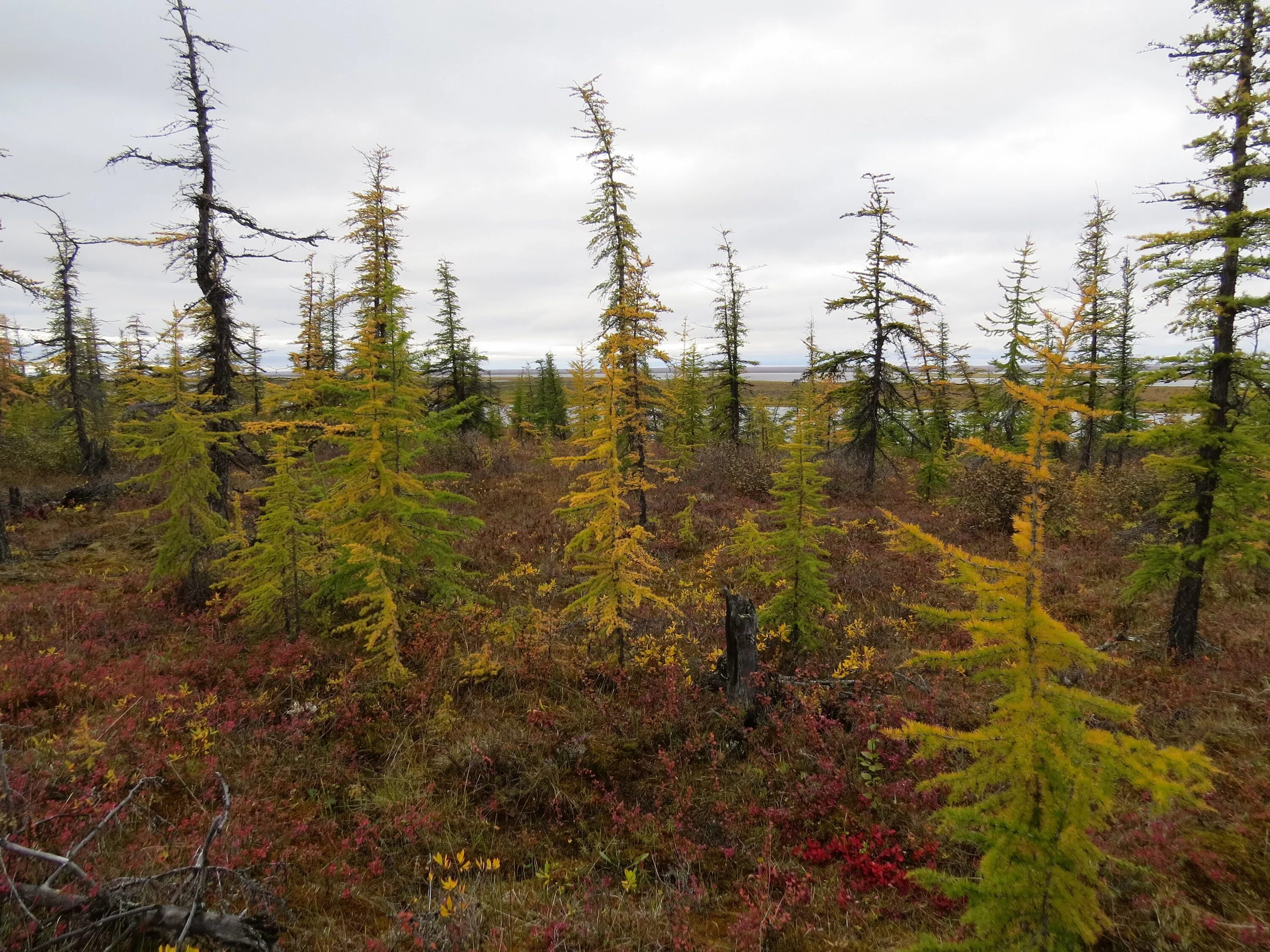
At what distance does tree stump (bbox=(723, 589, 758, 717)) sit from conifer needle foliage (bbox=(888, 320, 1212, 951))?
4639mm

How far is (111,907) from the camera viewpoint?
4.23m

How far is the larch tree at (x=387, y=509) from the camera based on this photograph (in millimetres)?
8844

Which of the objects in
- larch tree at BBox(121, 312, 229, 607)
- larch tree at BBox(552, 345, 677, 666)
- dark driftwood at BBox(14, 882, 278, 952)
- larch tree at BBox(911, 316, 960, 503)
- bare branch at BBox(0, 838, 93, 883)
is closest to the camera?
bare branch at BBox(0, 838, 93, 883)

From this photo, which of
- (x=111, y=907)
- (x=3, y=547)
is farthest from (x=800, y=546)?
(x=3, y=547)

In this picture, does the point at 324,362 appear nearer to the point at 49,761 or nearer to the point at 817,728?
the point at 49,761

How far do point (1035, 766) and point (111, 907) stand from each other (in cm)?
682

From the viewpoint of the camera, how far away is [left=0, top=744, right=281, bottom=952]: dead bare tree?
3885 mm

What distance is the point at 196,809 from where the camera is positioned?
6.19 m

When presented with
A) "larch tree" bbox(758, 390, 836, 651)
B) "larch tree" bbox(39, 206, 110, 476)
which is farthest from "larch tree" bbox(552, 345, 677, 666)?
"larch tree" bbox(39, 206, 110, 476)

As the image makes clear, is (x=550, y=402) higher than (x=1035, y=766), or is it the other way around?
(x=550, y=402)

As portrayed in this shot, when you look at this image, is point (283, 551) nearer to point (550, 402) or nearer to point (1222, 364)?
point (1222, 364)

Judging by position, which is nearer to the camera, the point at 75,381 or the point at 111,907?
the point at 111,907

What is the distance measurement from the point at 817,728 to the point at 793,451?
175 inches

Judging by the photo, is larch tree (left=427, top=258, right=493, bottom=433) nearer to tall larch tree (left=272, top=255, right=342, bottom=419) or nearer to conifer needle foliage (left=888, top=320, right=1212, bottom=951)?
tall larch tree (left=272, top=255, right=342, bottom=419)
